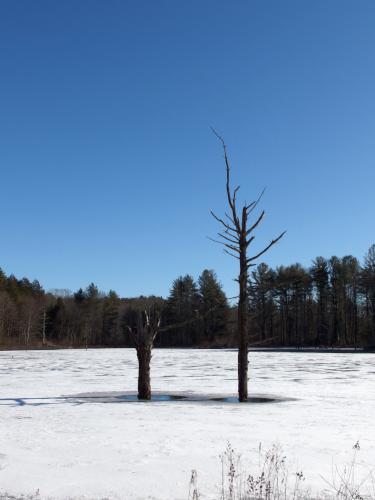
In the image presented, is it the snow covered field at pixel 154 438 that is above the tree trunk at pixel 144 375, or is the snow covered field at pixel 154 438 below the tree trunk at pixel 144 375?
below

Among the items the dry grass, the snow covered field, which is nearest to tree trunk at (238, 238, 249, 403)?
the snow covered field

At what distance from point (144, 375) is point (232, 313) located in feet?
268

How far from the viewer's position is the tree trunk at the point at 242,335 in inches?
581

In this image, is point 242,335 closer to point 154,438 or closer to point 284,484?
point 154,438

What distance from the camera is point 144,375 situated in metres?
15.4

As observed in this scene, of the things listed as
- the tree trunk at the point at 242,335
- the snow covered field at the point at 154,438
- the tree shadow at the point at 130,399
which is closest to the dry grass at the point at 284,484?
the snow covered field at the point at 154,438

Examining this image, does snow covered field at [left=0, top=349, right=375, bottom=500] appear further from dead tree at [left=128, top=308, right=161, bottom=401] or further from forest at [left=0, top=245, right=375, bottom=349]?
forest at [left=0, top=245, right=375, bottom=349]

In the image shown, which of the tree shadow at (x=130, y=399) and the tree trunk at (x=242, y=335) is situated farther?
the tree trunk at (x=242, y=335)

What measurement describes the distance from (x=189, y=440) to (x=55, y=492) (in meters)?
3.35

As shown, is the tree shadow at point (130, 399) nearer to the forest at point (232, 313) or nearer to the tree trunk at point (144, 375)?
the tree trunk at point (144, 375)

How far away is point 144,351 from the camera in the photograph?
1551cm

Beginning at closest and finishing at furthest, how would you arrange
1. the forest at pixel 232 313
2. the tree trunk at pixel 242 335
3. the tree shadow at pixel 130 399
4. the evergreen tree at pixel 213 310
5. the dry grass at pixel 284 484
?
the dry grass at pixel 284 484
the tree shadow at pixel 130 399
the tree trunk at pixel 242 335
the forest at pixel 232 313
the evergreen tree at pixel 213 310

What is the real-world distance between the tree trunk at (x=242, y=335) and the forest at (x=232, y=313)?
53776 millimetres

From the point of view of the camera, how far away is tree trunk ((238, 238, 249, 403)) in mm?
14766
